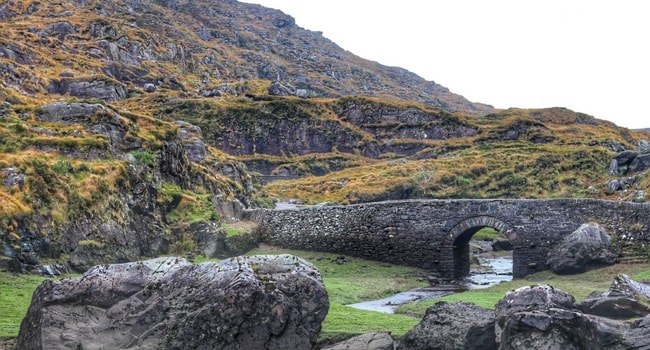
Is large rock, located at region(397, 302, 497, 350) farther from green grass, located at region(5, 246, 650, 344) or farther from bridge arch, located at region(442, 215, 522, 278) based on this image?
bridge arch, located at region(442, 215, 522, 278)

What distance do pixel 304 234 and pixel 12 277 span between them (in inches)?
827

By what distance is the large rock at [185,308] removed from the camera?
14445mm

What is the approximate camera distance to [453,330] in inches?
584

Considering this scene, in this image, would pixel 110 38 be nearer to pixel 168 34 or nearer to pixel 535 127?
pixel 168 34

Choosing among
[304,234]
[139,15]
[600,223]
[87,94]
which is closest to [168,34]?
[139,15]

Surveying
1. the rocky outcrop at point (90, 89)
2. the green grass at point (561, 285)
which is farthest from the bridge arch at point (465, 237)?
the rocky outcrop at point (90, 89)

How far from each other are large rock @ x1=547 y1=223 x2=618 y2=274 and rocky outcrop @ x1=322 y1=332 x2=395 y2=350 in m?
18.9

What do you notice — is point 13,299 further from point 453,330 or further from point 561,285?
point 561,285

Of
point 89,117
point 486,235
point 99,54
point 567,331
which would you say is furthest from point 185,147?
point 99,54

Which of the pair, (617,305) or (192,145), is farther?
(192,145)

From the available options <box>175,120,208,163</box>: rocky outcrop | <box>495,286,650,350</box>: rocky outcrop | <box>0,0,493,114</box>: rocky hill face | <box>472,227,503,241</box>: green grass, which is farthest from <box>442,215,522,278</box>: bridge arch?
<box>0,0,493,114</box>: rocky hill face

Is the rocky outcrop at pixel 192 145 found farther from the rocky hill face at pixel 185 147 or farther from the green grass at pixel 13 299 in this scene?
the green grass at pixel 13 299

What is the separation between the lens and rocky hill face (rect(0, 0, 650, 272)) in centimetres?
2978

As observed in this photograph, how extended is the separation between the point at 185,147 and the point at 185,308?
38483 millimetres
